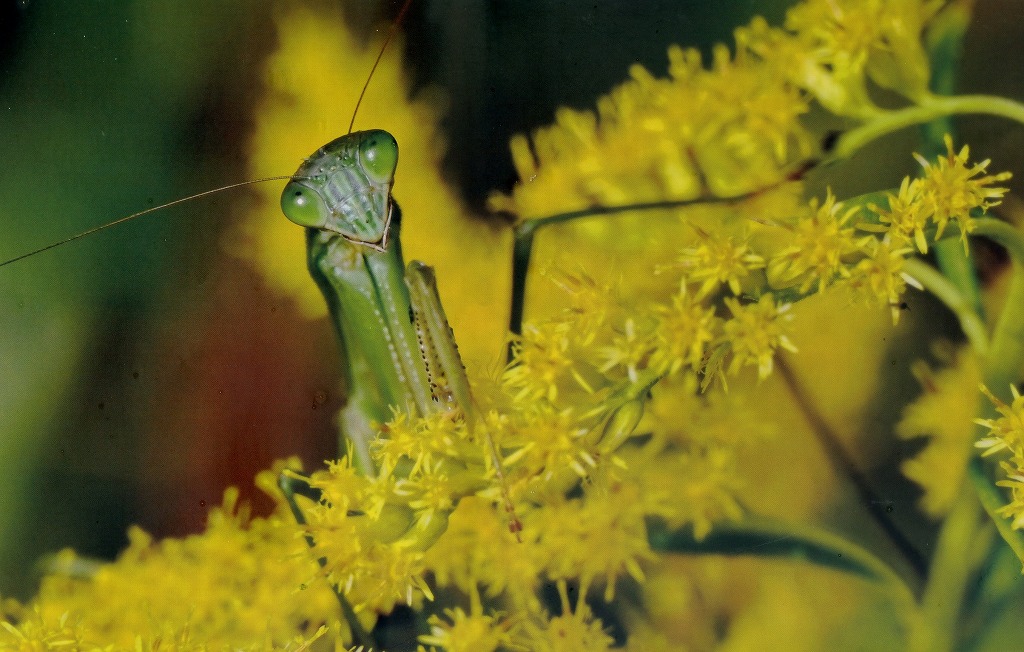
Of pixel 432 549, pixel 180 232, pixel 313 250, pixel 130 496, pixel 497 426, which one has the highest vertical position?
pixel 180 232

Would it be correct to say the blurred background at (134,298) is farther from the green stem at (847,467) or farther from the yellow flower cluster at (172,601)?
the green stem at (847,467)

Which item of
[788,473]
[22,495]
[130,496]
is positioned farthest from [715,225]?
[22,495]

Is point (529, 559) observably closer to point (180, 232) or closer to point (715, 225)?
point (715, 225)

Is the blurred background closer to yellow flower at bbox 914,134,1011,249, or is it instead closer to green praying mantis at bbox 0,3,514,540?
green praying mantis at bbox 0,3,514,540

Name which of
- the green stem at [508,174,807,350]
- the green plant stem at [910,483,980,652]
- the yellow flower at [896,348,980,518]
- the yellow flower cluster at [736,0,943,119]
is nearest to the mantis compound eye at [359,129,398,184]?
the green stem at [508,174,807,350]

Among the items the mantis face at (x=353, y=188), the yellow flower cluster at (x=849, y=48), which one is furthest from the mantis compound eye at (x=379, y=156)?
the yellow flower cluster at (x=849, y=48)

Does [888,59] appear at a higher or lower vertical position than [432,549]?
higher

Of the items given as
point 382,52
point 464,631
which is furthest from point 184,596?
point 382,52
